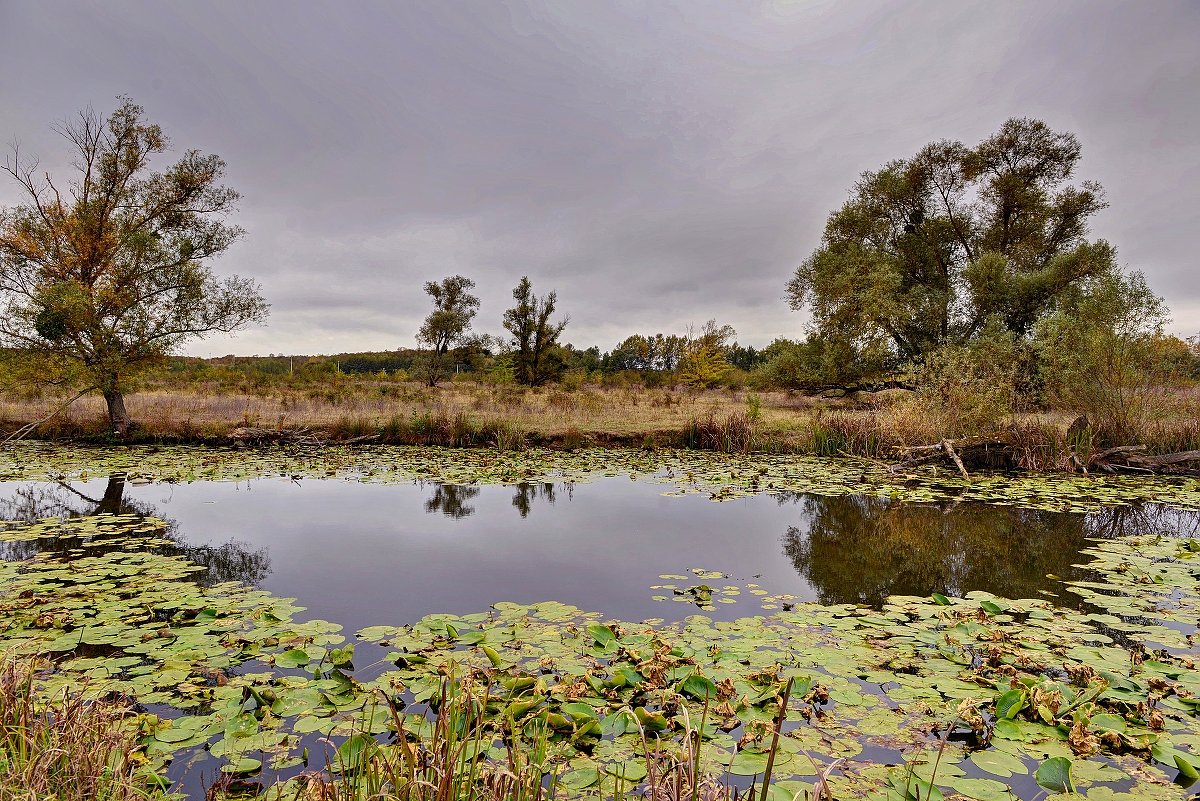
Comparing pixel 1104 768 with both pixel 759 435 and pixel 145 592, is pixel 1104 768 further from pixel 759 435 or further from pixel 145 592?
pixel 759 435

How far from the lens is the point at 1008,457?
13648mm

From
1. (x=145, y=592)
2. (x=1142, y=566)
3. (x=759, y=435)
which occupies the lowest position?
(x=145, y=592)

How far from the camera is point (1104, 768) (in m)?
2.84

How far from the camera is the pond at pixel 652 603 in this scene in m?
3.07

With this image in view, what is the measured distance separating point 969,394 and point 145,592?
1512 cm

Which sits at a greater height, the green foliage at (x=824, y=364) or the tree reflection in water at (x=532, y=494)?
the green foliage at (x=824, y=364)

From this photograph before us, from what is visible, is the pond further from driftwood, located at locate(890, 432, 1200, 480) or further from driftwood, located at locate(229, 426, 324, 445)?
driftwood, located at locate(229, 426, 324, 445)

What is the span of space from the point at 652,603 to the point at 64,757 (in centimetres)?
420

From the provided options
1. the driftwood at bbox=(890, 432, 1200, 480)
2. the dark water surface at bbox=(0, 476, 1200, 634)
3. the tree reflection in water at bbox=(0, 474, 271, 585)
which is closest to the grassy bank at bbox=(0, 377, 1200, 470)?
the driftwood at bbox=(890, 432, 1200, 480)

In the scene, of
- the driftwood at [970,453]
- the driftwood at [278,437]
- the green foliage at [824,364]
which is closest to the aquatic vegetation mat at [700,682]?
the driftwood at [970,453]

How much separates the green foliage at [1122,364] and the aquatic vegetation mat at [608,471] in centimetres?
174

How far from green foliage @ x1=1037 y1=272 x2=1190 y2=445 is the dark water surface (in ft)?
16.6

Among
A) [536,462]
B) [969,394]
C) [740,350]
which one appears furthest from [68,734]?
[740,350]

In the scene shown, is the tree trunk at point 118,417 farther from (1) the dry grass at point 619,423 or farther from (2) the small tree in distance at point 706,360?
(2) the small tree in distance at point 706,360
